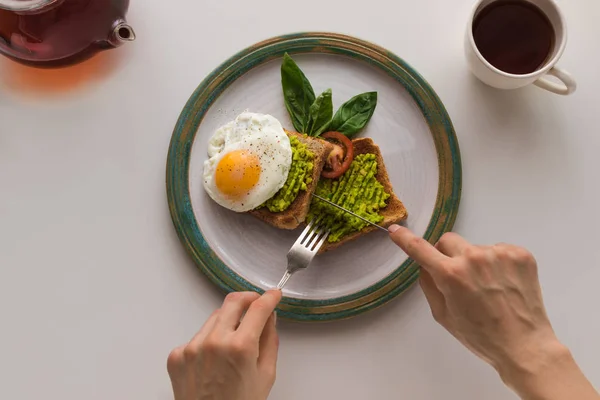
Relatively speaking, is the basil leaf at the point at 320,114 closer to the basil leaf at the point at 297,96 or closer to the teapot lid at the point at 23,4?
the basil leaf at the point at 297,96

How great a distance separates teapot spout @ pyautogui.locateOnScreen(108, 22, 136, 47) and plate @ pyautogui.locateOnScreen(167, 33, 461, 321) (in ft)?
0.97

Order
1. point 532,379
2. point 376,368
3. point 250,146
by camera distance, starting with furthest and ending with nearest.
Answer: point 376,368 → point 250,146 → point 532,379

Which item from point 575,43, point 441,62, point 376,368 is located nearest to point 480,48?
point 441,62

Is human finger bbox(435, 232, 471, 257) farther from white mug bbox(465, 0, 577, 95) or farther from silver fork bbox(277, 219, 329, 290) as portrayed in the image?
white mug bbox(465, 0, 577, 95)

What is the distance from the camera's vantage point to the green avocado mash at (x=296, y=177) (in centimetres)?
191

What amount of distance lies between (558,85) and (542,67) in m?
0.10

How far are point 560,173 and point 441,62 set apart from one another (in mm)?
620

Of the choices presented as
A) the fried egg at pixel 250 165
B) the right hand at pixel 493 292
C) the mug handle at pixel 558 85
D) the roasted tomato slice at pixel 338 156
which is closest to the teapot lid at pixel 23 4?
the fried egg at pixel 250 165

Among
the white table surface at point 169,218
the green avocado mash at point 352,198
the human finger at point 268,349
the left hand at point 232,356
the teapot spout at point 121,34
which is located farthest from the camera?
the white table surface at point 169,218

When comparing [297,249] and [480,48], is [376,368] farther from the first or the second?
[480,48]

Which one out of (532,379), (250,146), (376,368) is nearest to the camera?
(532,379)

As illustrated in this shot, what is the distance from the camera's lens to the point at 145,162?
6.85 ft

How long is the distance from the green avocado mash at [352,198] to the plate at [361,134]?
0.08 m

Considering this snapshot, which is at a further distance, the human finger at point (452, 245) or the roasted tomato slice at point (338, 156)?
the roasted tomato slice at point (338, 156)
